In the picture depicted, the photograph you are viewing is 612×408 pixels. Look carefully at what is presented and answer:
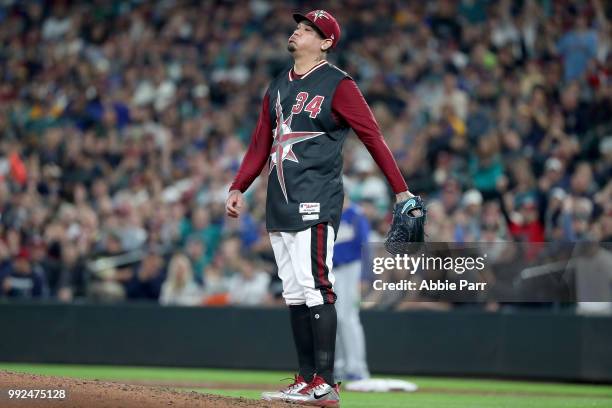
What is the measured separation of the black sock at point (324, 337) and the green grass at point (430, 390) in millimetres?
1362

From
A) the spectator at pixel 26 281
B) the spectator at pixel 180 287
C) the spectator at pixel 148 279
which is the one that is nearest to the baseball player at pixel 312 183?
the spectator at pixel 180 287

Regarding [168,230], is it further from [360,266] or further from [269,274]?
[360,266]

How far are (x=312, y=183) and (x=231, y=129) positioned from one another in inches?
369

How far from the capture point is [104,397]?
6.07 metres

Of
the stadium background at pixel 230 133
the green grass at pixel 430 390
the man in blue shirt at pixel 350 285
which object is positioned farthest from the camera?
the stadium background at pixel 230 133

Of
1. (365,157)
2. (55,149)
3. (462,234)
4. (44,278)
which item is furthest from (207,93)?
(462,234)

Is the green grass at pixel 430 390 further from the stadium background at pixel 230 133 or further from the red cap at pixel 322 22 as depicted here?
the red cap at pixel 322 22

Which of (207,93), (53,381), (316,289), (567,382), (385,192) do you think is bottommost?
(567,382)

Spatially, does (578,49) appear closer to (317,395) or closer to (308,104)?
(308,104)

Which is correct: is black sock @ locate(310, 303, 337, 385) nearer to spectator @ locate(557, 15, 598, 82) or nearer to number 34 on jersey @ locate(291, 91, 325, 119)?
number 34 on jersey @ locate(291, 91, 325, 119)

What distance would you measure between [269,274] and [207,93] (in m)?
4.80

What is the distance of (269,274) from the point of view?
12.8 metres

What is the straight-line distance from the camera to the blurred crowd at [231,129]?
42.2 feet

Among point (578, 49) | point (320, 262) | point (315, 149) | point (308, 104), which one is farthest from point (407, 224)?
point (578, 49)
